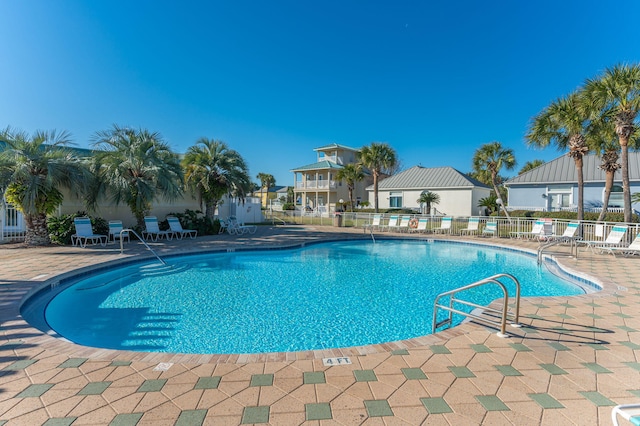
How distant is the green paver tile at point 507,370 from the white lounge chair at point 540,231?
1252cm

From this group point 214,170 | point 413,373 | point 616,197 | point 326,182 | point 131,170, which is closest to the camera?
point 413,373

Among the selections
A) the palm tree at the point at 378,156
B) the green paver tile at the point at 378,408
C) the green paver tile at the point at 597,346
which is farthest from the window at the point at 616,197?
the green paver tile at the point at 378,408

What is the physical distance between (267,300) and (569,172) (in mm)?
25599

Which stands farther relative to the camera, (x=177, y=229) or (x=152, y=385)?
(x=177, y=229)

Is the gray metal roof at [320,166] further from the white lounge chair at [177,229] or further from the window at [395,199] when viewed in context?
the white lounge chair at [177,229]

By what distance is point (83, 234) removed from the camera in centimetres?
1163

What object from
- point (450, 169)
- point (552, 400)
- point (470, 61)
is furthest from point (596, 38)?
point (552, 400)

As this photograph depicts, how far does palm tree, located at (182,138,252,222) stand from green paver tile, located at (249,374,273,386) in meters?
13.6

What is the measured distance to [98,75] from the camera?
14094mm

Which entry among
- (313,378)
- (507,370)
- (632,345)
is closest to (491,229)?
(632,345)

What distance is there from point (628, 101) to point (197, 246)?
17.3 metres

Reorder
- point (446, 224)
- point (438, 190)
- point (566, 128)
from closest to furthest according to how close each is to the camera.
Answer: point (566, 128) → point (446, 224) → point (438, 190)

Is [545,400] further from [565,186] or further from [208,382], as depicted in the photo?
[565,186]

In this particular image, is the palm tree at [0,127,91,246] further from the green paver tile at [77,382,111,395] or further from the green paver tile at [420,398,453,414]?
the green paver tile at [420,398,453,414]
